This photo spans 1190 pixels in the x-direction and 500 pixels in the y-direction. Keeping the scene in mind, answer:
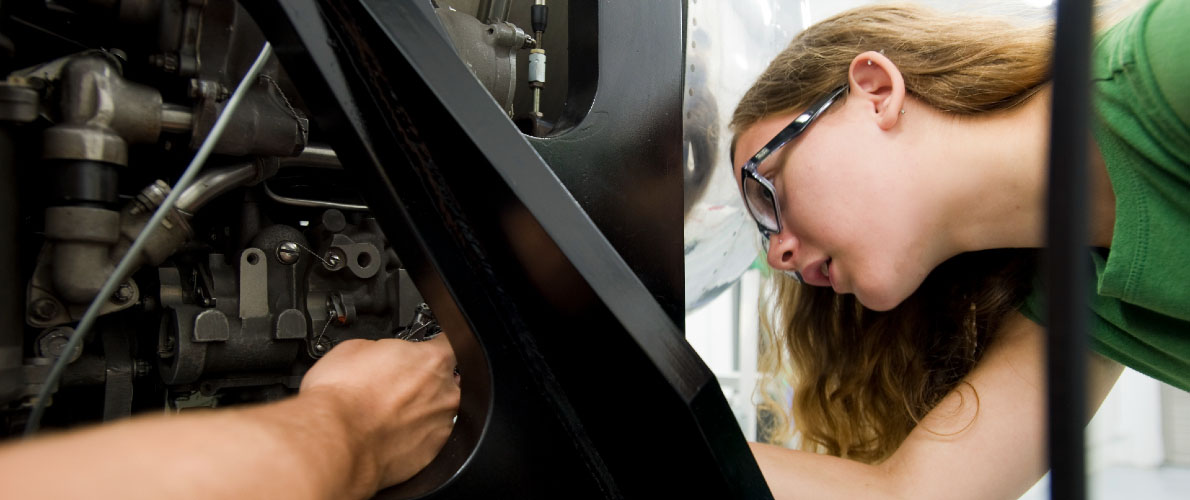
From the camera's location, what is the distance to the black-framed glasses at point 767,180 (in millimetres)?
816

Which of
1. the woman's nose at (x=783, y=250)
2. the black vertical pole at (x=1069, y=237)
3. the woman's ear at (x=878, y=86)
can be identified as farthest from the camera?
the woman's nose at (x=783, y=250)

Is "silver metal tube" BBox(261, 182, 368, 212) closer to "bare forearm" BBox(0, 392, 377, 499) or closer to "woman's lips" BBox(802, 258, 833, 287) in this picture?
"bare forearm" BBox(0, 392, 377, 499)

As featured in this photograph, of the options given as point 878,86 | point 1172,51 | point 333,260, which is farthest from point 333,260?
point 1172,51

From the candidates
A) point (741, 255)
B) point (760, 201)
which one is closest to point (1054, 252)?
point (760, 201)

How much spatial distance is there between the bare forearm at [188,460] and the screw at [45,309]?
38 cm

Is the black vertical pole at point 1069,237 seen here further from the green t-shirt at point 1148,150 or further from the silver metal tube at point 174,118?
the silver metal tube at point 174,118

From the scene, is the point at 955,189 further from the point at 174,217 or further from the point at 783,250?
the point at 174,217

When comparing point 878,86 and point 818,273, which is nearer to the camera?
point 878,86

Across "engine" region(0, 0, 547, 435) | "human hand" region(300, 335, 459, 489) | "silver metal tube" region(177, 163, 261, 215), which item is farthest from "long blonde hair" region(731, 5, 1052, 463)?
"silver metal tube" region(177, 163, 261, 215)

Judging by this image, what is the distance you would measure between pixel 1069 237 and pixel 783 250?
2.25 feet

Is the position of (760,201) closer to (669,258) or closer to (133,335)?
(669,258)

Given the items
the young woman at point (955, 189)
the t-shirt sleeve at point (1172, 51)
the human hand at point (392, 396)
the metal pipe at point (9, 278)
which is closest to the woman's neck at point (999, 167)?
the young woman at point (955, 189)

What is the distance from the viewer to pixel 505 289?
588mm

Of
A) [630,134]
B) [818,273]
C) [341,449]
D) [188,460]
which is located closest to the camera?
[188,460]
